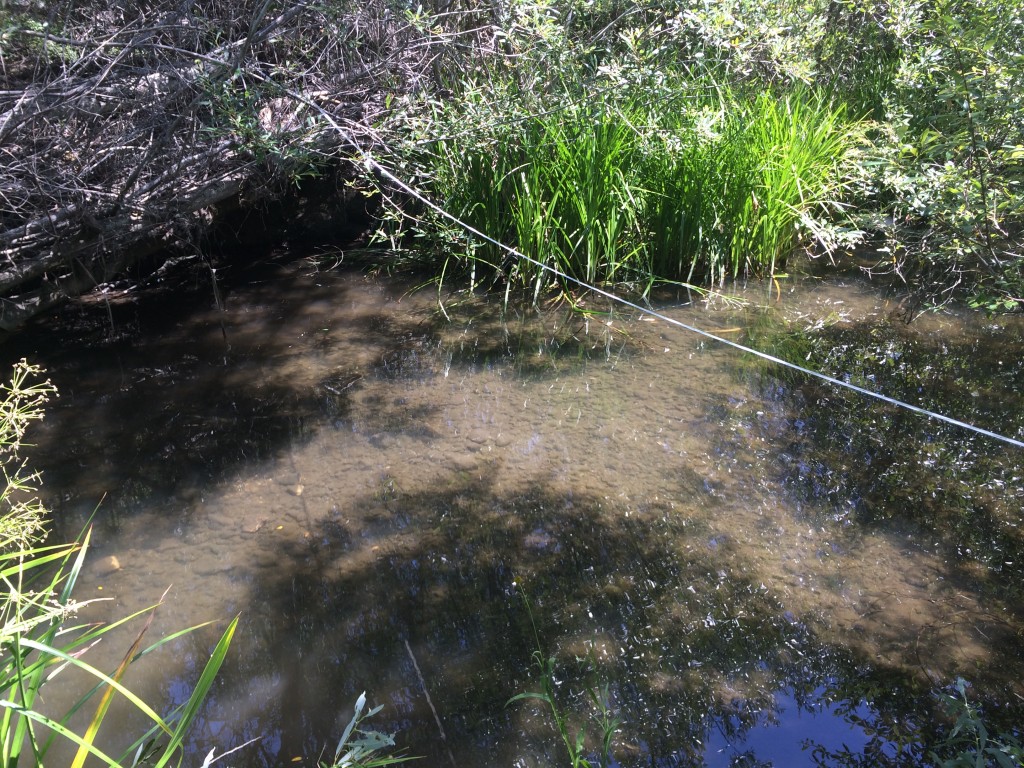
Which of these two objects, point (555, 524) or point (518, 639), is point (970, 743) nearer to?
point (518, 639)

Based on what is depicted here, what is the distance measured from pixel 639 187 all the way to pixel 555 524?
100.0 inches

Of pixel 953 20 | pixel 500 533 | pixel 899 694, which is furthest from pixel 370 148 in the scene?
pixel 899 694

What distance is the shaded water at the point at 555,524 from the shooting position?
2.12 meters

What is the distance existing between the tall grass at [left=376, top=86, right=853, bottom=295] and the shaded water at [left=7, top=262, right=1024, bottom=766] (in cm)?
51

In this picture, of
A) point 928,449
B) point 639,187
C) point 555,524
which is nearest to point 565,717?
point 555,524

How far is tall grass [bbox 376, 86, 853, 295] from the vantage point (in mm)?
4551

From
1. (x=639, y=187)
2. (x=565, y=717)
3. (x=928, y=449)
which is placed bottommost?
(x=565, y=717)

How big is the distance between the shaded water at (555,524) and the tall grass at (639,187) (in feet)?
1.67

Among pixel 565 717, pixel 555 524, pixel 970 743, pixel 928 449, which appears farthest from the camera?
pixel 928 449

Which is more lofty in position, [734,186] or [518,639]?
[734,186]

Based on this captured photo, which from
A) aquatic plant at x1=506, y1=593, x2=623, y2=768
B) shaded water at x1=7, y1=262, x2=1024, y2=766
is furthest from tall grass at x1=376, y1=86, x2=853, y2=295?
aquatic plant at x1=506, y1=593, x2=623, y2=768

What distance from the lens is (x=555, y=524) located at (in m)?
2.82

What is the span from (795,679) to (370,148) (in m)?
3.32

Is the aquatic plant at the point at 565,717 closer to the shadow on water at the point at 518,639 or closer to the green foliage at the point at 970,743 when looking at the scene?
the shadow on water at the point at 518,639
